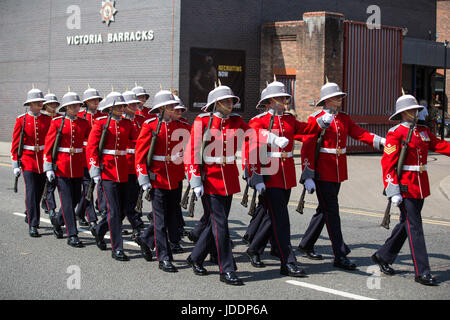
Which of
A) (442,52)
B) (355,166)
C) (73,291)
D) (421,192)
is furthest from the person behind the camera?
(442,52)

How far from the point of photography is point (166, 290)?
6852mm

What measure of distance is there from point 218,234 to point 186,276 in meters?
0.60

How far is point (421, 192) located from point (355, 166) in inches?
502

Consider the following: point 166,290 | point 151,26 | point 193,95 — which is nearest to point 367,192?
point 166,290

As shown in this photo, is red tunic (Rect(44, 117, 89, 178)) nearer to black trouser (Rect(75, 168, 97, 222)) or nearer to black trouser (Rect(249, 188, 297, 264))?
black trouser (Rect(75, 168, 97, 222))

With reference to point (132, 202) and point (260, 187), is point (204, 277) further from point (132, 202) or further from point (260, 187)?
point (132, 202)

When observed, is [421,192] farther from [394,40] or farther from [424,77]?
[424,77]

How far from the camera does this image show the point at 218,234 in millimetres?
7410

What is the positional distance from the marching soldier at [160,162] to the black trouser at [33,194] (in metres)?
2.44

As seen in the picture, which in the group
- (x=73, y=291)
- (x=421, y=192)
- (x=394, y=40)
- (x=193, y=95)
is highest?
(x=394, y=40)

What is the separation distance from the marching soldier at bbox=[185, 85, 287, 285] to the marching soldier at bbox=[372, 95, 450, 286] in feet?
3.89

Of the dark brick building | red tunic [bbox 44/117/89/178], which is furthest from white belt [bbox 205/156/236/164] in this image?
the dark brick building

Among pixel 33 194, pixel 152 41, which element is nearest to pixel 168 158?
pixel 33 194

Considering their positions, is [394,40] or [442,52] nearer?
[394,40]
